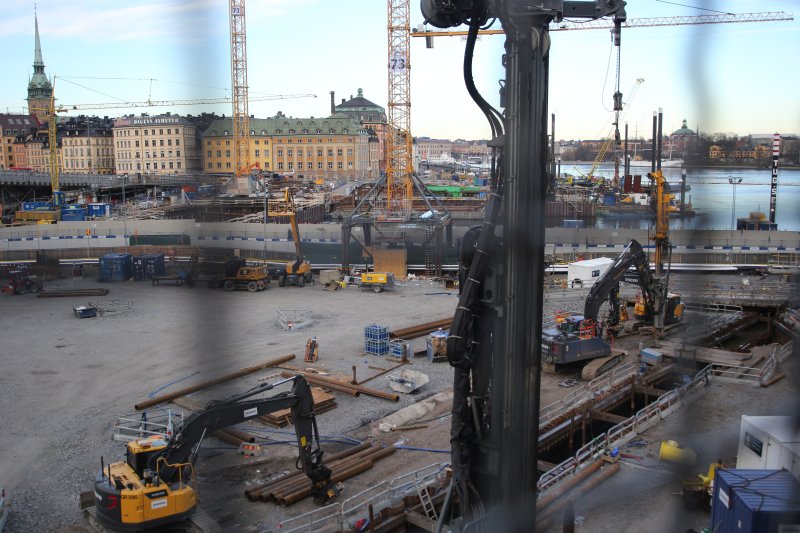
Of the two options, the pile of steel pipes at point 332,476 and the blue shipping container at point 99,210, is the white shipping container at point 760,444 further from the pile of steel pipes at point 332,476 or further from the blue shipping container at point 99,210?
the blue shipping container at point 99,210

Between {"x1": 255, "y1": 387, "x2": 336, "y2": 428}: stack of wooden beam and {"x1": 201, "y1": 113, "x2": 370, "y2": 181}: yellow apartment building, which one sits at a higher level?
{"x1": 201, "y1": 113, "x2": 370, "y2": 181}: yellow apartment building

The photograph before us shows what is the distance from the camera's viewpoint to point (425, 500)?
5.45 meters

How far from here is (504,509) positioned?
5.59 feet

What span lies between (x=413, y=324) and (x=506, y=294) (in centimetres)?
1128

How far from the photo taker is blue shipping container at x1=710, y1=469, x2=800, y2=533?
92.6 inches

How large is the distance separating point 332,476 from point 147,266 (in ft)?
41.0

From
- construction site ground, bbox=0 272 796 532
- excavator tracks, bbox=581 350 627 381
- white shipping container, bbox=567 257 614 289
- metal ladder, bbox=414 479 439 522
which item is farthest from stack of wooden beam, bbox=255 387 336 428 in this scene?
white shipping container, bbox=567 257 614 289

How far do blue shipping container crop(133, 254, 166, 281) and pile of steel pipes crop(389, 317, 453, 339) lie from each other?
778 centimetres

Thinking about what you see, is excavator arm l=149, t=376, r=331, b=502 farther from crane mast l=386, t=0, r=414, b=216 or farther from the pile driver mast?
crane mast l=386, t=0, r=414, b=216

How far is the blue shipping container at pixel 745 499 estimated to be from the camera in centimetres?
235

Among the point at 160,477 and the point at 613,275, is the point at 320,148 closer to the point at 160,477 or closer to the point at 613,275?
the point at 613,275

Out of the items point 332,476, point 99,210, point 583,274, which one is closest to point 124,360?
point 332,476

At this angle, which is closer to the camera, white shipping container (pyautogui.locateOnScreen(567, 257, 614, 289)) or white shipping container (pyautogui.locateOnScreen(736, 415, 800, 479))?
white shipping container (pyautogui.locateOnScreen(736, 415, 800, 479))

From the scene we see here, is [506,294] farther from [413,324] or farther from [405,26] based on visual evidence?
[405,26]
